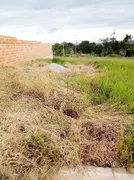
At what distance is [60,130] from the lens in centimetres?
193

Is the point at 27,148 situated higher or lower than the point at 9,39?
lower

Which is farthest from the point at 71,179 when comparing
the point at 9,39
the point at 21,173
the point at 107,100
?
the point at 9,39

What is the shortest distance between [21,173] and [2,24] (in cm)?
629

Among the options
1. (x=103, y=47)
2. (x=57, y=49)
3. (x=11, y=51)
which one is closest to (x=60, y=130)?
(x=11, y=51)

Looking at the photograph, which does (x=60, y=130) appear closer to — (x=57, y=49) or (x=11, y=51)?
(x=11, y=51)

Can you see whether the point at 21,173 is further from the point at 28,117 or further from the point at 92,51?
the point at 92,51

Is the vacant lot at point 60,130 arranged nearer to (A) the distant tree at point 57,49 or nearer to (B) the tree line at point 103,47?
(A) the distant tree at point 57,49

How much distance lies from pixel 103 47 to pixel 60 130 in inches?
815

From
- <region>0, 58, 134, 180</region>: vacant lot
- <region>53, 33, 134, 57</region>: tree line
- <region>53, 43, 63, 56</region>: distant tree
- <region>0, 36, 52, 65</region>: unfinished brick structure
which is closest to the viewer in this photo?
<region>0, 58, 134, 180</region>: vacant lot

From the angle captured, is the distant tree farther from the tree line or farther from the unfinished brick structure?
the unfinished brick structure

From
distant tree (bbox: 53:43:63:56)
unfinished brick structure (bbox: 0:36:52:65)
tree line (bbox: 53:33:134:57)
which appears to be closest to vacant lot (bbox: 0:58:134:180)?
unfinished brick structure (bbox: 0:36:52:65)

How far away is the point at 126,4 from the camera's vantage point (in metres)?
6.95

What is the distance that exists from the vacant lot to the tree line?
56.6 feet

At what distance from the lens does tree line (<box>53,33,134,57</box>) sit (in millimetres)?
20406
